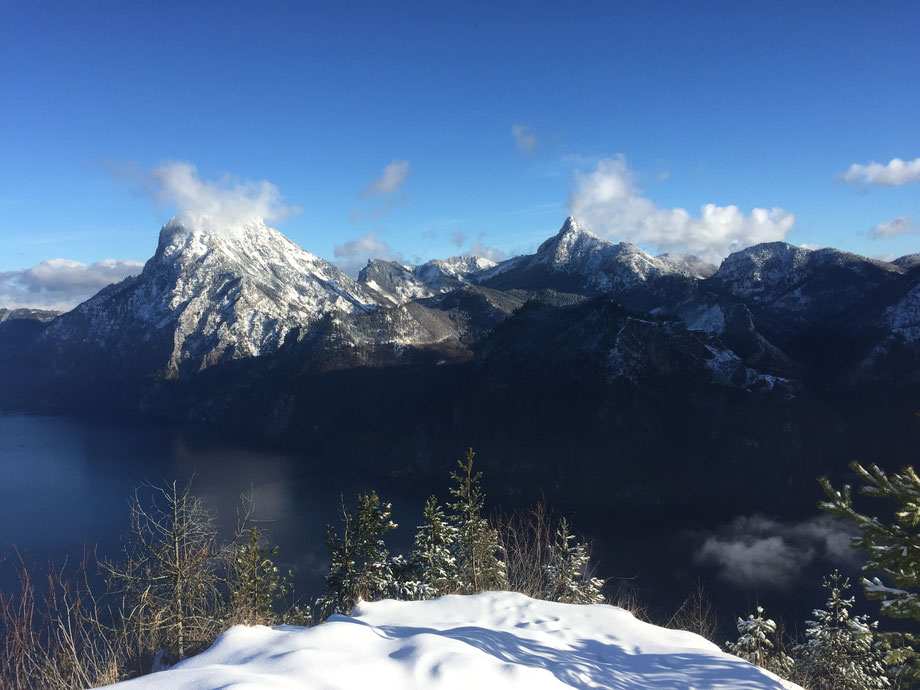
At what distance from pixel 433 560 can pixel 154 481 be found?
11485 cm

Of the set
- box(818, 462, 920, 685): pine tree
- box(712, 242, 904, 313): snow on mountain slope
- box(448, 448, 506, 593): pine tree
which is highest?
box(712, 242, 904, 313): snow on mountain slope

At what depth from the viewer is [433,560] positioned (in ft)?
77.5

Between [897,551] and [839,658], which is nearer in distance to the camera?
[897,551]

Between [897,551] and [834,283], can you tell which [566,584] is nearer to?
[897,551]

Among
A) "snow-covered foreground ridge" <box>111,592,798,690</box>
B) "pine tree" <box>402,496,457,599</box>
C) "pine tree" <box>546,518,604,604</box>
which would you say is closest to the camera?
"snow-covered foreground ridge" <box>111,592,798,690</box>

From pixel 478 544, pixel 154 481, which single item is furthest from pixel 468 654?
pixel 154 481

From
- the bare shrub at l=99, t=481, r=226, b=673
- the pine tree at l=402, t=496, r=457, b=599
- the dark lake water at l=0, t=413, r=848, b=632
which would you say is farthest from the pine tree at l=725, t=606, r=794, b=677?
the dark lake water at l=0, t=413, r=848, b=632

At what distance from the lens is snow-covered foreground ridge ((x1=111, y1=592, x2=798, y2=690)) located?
7.57 metres

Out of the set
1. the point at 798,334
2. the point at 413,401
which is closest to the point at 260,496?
the point at 413,401

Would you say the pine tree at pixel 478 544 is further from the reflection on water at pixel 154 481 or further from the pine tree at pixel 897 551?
the reflection on water at pixel 154 481

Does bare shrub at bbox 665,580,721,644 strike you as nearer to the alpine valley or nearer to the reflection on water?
the alpine valley

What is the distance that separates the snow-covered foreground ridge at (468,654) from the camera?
A: 7.57m

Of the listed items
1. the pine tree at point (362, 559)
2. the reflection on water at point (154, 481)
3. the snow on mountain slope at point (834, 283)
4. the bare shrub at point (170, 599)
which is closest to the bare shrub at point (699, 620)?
the bare shrub at point (170, 599)

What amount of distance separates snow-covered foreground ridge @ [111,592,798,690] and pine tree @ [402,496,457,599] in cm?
909
